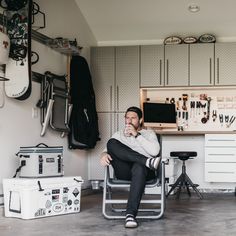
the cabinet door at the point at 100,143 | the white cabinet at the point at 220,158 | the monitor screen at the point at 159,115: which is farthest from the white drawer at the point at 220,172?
the cabinet door at the point at 100,143

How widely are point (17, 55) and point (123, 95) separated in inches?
110

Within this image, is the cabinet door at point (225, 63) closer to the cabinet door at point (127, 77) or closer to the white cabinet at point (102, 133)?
the cabinet door at point (127, 77)

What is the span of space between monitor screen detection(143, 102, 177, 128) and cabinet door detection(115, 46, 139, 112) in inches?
12.4

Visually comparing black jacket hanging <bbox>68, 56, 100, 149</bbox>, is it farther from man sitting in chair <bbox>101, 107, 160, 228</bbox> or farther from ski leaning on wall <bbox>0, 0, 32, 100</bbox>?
man sitting in chair <bbox>101, 107, 160, 228</bbox>

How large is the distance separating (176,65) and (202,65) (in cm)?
38

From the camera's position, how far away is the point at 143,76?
7.06 m

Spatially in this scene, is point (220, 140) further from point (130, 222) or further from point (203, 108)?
point (130, 222)

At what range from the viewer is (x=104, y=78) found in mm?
7164

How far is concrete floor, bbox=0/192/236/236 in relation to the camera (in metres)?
3.43

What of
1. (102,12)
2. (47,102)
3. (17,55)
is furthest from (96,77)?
(17,55)

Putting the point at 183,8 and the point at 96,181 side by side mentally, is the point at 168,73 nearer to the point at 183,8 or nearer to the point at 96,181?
the point at 183,8

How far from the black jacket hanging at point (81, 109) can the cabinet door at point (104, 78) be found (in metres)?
0.53

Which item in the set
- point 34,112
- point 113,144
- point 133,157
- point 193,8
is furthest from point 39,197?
point 193,8

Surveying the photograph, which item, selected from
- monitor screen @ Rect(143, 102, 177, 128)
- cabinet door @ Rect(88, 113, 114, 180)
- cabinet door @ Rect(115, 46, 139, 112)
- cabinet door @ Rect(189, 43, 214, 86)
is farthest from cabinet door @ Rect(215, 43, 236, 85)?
cabinet door @ Rect(88, 113, 114, 180)
